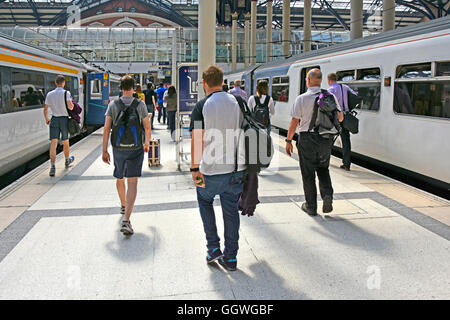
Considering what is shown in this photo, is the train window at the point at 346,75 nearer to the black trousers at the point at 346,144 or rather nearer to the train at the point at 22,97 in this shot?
the black trousers at the point at 346,144

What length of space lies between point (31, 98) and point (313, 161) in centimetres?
679

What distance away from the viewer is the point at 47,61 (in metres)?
10.6

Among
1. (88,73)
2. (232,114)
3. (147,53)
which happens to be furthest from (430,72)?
(147,53)

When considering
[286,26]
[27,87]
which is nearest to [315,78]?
[27,87]

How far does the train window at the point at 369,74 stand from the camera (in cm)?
825

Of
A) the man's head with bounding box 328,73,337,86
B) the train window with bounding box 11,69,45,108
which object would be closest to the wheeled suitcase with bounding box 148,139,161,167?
the train window with bounding box 11,69,45,108

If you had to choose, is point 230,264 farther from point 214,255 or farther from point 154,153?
point 154,153

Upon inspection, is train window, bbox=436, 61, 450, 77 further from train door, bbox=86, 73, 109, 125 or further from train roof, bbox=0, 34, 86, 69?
train door, bbox=86, 73, 109, 125

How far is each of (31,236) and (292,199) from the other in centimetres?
348

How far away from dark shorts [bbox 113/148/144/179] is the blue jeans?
1176mm

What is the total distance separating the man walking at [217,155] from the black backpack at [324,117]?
69.1 inches

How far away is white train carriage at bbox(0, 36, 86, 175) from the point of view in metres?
7.54

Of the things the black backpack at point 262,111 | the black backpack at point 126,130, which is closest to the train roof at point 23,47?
the black backpack at point 126,130
